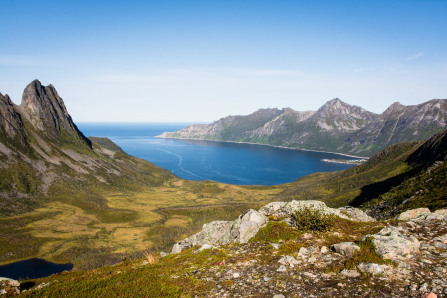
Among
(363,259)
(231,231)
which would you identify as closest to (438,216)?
(363,259)

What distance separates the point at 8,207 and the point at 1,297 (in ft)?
630

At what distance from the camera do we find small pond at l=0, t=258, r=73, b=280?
307ft

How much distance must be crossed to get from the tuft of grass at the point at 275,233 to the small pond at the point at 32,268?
343 ft

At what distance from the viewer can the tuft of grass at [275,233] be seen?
1966 cm

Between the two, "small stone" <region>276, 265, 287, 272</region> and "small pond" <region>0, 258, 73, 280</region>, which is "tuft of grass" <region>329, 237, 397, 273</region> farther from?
"small pond" <region>0, 258, 73, 280</region>

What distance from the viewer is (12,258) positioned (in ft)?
342

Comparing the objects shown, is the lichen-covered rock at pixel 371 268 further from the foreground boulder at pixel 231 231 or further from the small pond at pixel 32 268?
the small pond at pixel 32 268

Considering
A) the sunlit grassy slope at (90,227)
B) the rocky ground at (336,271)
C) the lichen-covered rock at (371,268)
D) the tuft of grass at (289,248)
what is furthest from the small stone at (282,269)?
the sunlit grassy slope at (90,227)

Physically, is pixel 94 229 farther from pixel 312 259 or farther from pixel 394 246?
pixel 394 246

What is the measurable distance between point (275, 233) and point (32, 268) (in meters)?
121

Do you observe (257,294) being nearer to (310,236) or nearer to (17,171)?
(310,236)

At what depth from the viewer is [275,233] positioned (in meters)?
20.7

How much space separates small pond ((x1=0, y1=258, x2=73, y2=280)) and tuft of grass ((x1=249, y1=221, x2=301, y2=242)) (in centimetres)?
10468

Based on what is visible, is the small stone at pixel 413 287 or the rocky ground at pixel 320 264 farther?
the rocky ground at pixel 320 264
